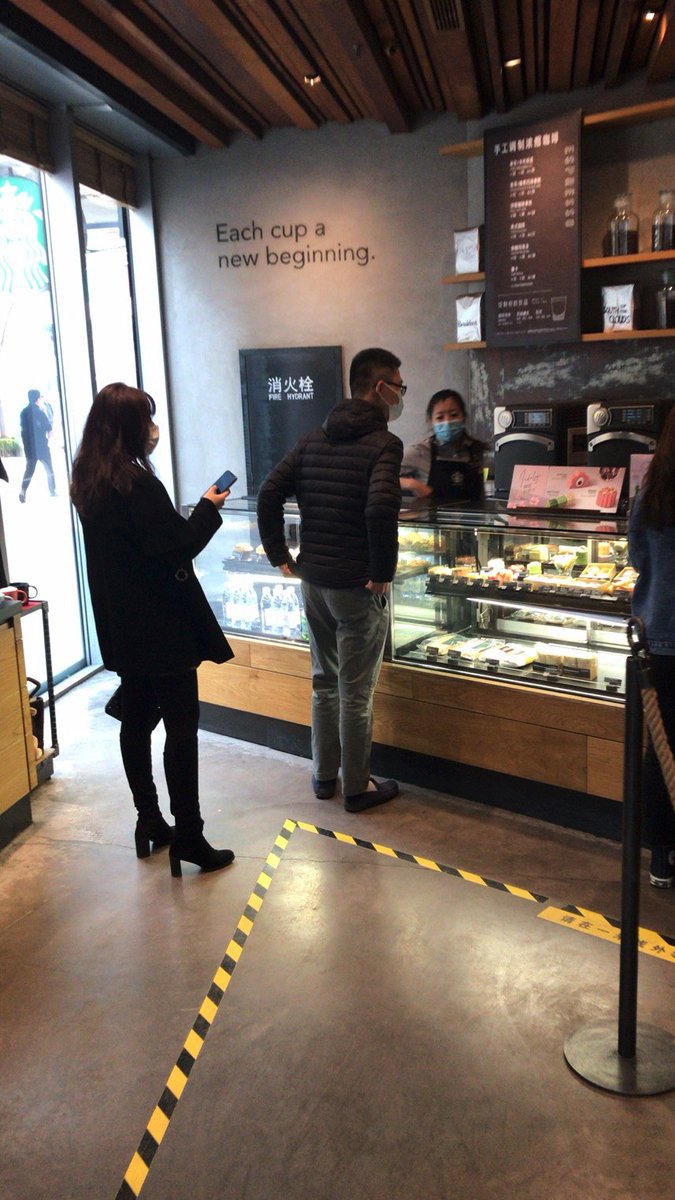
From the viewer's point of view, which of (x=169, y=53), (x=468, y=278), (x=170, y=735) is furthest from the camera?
(x=468, y=278)

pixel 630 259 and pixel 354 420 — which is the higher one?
pixel 630 259

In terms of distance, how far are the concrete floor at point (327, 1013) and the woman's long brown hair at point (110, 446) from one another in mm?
1509

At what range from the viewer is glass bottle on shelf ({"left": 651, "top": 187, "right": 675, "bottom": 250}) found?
15.8ft

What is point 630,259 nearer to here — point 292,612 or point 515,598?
point 515,598

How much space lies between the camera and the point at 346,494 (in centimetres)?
396

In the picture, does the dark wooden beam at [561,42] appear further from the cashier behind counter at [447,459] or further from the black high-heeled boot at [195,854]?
the black high-heeled boot at [195,854]

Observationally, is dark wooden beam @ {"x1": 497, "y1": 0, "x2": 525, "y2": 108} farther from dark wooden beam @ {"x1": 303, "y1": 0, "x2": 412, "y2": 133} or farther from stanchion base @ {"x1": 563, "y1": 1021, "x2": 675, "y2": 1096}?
stanchion base @ {"x1": 563, "y1": 1021, "x2": 675, "y2": 1096}

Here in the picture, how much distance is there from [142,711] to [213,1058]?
138 cm

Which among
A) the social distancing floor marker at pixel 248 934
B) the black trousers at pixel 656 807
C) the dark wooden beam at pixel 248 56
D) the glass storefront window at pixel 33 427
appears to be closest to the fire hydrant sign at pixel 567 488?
the black trousers at pixel 656 807

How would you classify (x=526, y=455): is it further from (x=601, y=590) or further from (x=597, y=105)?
(x=597, y=105)

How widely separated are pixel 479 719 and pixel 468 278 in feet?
8.86

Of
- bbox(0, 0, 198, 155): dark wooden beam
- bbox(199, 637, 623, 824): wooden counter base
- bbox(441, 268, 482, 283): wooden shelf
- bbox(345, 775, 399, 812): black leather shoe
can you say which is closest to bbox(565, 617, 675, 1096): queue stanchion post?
bbox(199, 637, 623, 824): wooden counter base

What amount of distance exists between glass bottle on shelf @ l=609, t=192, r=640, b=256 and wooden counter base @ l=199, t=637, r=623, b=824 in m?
2.53

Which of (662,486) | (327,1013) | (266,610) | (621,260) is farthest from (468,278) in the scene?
(327,1013)
